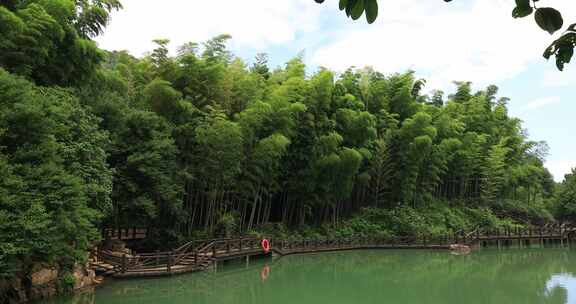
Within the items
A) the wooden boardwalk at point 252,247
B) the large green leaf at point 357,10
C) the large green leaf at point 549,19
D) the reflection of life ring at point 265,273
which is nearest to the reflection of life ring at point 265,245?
the wooden boardwalk at point 252,247

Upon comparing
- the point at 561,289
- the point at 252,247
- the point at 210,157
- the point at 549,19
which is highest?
the point at 210,157

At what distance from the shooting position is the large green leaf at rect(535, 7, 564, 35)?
114cm

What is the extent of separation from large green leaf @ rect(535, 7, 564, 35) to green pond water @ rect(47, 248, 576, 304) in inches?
320

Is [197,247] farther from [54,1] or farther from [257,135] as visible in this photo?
[54,1]

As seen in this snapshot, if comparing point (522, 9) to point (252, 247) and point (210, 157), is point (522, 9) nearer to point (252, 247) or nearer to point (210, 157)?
point (210, 157)

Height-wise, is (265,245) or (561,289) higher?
(265,245)

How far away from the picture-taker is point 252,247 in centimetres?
1477

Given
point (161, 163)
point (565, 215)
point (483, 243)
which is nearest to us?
point (161, 163)

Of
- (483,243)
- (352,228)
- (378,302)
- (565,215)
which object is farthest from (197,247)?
(565,215)

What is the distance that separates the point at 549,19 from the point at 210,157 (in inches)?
497

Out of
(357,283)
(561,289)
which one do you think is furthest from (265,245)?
(561,289)

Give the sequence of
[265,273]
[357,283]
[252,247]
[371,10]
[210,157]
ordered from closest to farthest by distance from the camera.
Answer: [371,10] → [357,283] → [265,273] → [210,157] → [252,247]

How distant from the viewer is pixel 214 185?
559 inches

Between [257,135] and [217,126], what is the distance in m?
2.03
